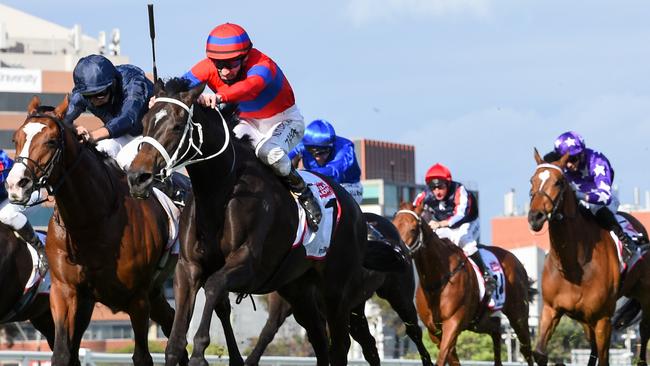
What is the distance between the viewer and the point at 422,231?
15547 mm

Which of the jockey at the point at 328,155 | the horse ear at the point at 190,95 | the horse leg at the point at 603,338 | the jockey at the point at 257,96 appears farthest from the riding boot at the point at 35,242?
the horse leg at the point at 603,338

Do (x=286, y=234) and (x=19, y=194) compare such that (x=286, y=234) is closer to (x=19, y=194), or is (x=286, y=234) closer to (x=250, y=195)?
(x=250, y=195)

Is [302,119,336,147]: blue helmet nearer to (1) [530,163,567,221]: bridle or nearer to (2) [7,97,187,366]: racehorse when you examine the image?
(1) [530,163,567,221]: bridle

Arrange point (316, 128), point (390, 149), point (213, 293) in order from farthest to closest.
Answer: point (390, 149), point (316, 128), point (213, 293)

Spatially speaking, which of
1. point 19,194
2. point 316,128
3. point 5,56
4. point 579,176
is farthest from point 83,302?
point 5,56

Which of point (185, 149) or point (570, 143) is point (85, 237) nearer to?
point (185, 149)

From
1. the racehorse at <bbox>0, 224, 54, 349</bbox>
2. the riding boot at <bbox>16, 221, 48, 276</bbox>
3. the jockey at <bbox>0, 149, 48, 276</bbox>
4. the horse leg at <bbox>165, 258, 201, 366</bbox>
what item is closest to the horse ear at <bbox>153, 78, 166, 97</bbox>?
the horse leg at <bbox>165, 258, 201, 366</bbox>

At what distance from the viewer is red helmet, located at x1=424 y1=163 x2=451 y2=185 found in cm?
1639

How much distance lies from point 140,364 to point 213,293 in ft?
4.87

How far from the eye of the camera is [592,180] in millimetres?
14227

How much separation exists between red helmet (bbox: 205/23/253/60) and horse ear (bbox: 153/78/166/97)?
62 centimetres

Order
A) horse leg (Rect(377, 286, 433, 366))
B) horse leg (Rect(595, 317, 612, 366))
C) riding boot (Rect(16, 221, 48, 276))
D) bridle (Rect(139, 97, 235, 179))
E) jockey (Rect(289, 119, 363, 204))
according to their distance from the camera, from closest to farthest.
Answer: bridle (Rect(139, 97, 235, 179)) < riding boot (Rect(16, 221, 48, 276)) < jockey (Rect(289, 119, 363, 204)) < horse leg (Rect(595, 317, 612, 366)) < horse leg (Rect(377, 286, 433, 366))

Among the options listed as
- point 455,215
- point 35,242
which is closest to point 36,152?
point 35,242

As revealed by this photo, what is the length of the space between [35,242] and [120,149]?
168cm
